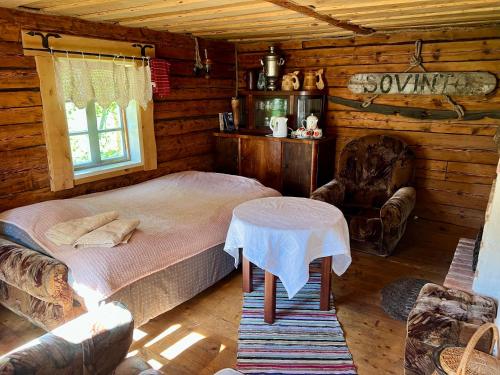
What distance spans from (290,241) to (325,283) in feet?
1.70

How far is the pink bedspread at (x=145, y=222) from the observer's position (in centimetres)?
208

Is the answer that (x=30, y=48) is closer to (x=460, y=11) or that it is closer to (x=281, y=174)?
(x=281, y=174)

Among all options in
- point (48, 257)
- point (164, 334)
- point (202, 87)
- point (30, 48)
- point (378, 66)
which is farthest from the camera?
point (202, 87)

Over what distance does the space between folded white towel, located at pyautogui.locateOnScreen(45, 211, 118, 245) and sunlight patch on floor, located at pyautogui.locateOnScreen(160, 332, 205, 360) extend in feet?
2.80

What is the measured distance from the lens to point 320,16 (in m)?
2.71

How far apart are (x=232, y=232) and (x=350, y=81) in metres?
2.41

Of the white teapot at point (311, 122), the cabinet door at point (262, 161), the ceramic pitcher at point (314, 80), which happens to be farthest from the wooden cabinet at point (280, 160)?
the ceramic pitcher at point (314, 80)

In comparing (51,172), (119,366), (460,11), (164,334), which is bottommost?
(164,334)

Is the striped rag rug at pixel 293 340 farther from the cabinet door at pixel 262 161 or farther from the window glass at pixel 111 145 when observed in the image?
the window glass at pixel 111 145

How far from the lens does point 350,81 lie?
13.1 feet

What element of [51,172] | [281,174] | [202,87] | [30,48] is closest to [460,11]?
[281,174]

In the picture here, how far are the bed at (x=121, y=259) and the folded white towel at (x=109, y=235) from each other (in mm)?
42

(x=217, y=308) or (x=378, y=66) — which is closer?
(x=217, y=308)

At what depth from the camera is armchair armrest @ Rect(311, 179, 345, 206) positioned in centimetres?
340
